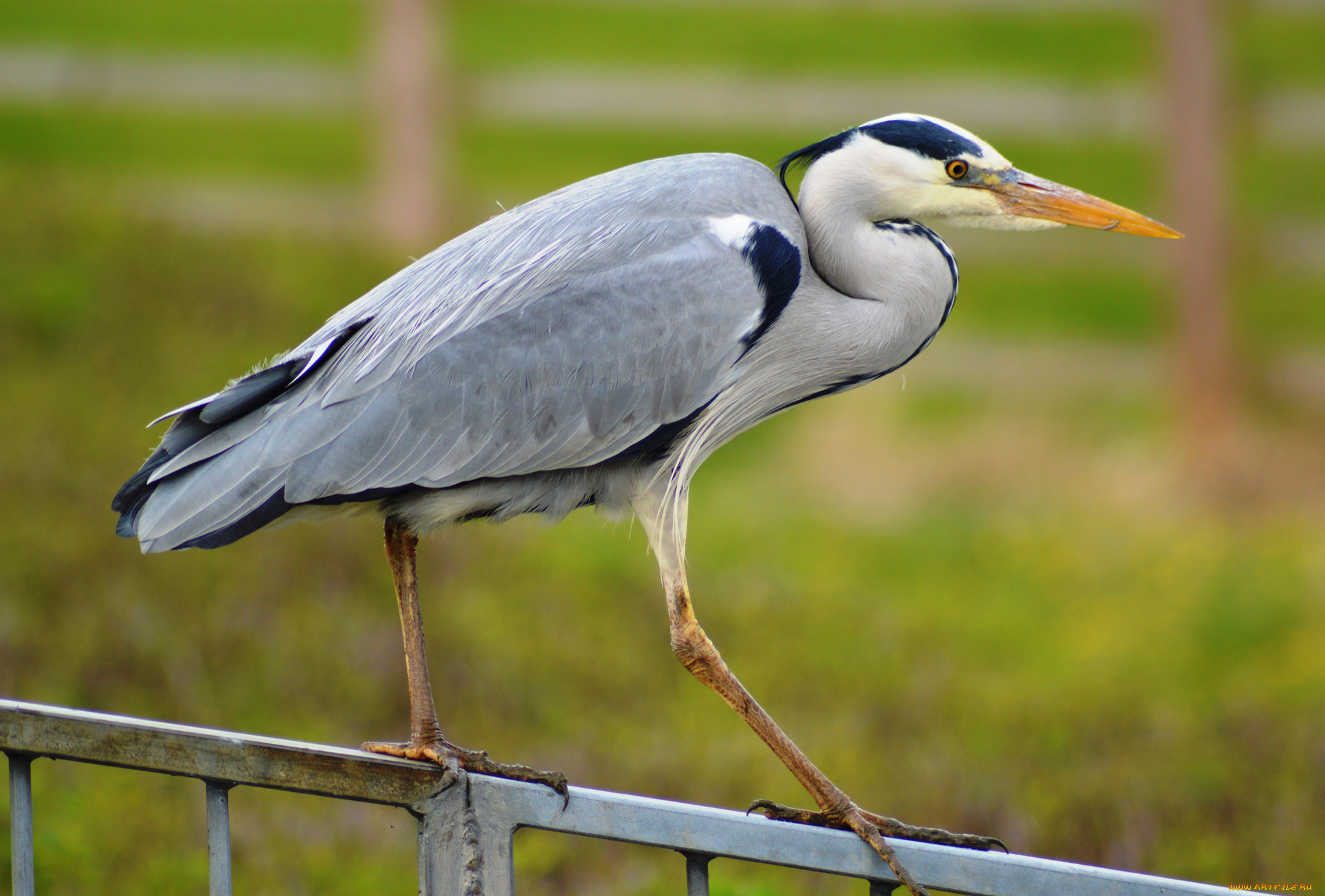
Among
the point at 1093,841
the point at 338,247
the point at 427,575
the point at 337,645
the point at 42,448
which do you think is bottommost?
the point at 1093,841

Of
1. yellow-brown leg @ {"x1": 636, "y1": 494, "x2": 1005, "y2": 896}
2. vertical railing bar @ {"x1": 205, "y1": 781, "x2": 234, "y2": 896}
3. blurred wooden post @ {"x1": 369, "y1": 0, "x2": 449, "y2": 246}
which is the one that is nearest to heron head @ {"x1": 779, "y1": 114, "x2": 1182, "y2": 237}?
yellow-brown leg @ {"x1": 636, "y1": 494, "x2": 1005, "y2": 896}

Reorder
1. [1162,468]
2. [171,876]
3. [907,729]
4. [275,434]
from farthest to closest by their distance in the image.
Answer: [1162,468]
[907,729]
[171,876]
[275,434]

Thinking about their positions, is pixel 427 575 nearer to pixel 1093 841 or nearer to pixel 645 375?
pixel 1093 841

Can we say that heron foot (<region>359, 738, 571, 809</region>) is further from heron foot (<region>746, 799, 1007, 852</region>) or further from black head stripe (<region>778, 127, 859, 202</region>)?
black head stripe (<region>778, 127, 859, 202</region>)

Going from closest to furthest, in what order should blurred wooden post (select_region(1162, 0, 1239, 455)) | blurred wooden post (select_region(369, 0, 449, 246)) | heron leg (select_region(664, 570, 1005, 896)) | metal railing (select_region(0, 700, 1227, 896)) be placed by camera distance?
1. metal railing (select_region(0, 700, 1227, 896))
2. heron leg (select_region(664, 570, 1005, 896))
3. blurred wooden post (select_region(1162, 0, 1239, 455))
4. blurred wooden post (select_region(369, 0, 449, 246))

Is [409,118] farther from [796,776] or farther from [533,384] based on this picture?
[796,776]

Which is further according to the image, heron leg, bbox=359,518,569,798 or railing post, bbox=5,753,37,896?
heron leg, bbox=359,518,569,798

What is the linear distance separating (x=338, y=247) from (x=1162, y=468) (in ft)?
16.9

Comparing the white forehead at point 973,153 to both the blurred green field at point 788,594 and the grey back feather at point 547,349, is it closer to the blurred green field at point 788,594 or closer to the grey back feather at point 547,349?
the grey back feather at point 547,349

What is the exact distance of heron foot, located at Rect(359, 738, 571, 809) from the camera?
6.61 feet

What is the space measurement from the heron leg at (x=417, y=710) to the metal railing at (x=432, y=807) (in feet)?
0.49

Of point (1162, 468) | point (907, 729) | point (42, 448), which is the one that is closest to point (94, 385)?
point (42, 448)

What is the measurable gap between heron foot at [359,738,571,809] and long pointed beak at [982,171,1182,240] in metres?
1.28

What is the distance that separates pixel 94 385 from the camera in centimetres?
589
